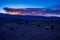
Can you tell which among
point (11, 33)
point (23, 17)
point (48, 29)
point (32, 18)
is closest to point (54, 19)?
point (48, 29)

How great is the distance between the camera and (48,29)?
16.2 feet

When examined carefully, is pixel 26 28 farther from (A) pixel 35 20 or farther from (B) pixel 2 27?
(B) pixel 2 27

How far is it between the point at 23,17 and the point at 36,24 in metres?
0.60

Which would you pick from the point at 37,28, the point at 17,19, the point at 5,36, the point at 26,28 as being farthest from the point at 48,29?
the point at 5,36

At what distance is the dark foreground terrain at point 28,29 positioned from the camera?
486 cm

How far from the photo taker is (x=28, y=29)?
5.06 meters

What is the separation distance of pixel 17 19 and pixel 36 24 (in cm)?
71

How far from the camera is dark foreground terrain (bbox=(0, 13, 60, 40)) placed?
191 inches

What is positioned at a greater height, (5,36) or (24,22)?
(24,22)

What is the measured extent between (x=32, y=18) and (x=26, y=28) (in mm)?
421

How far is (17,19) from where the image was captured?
5.10 m

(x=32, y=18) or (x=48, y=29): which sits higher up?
(x=32, y=18)

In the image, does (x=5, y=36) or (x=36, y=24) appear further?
(x=36, y=24)

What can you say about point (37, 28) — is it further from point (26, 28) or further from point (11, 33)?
point (11, 33)
